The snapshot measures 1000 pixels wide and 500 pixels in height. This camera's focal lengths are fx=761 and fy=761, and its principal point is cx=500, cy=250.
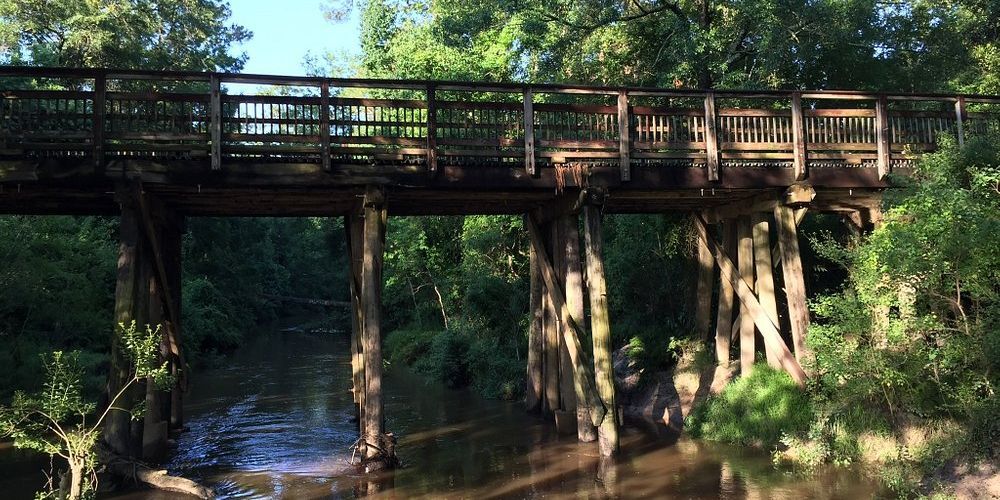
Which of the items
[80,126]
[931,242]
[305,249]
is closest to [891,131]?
[931,242]

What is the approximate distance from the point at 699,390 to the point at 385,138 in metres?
7.99

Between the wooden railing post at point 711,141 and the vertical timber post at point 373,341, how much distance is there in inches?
198

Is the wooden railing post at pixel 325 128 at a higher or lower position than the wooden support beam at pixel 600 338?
higher

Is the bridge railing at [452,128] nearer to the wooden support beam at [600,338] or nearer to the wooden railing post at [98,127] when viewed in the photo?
the wooden railing post at [98,127]

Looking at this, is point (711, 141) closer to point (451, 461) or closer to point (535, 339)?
point (535, 339)

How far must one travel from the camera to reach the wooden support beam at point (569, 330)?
11.3 meters

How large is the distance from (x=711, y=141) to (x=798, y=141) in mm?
1468

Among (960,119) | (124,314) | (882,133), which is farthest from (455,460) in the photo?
(960,119)

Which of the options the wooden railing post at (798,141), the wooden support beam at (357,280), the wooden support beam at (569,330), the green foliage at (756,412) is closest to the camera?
→ the wooden support beam at (569,330)

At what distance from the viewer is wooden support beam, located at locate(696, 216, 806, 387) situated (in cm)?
1192

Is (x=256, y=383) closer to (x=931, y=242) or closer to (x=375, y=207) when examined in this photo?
(x=375, y=207)

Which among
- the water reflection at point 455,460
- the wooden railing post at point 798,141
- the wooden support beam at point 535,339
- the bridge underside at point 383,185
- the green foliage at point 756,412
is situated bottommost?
the water reflection at point 455,460

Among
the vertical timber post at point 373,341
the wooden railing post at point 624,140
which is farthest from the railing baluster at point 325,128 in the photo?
the wooden railing post at point 624,140

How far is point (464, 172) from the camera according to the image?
11.2m
